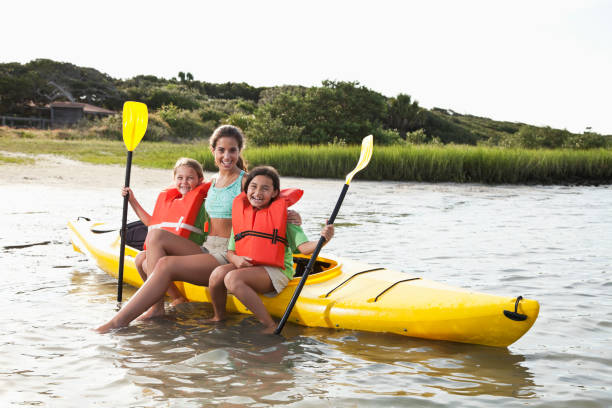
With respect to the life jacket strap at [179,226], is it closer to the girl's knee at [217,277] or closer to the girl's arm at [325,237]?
the girl's knee at [217,277]

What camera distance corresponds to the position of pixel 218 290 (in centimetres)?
318

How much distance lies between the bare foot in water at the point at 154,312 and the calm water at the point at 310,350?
2.3 inches

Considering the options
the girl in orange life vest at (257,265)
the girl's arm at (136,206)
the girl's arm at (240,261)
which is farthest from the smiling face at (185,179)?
the girl's arm at (240,261)

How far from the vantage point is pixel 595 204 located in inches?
349

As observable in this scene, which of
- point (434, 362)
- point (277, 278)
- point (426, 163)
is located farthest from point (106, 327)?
point (426, 163)

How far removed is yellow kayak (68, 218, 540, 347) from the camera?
270 centimetres

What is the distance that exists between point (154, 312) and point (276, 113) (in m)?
14.4

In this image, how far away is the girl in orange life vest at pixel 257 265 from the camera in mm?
3039

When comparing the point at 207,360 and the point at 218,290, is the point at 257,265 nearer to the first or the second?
the point at 218,290

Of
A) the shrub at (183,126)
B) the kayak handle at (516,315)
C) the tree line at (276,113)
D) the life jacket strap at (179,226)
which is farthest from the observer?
the shrub at (183,126)

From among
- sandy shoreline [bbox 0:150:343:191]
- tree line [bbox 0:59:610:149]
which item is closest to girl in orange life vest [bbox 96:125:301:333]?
sandy shoreline [bbox 0:150:343:191]

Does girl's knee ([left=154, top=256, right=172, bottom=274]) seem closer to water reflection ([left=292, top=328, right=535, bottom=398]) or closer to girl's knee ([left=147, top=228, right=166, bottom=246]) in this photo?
girl's knee ([left=147, top=228, right=166, bottom=246])

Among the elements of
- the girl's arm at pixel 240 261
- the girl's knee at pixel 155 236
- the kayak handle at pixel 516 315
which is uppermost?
the girl's knee at pixel 155 236

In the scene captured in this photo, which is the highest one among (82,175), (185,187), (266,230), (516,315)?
(185,187)
